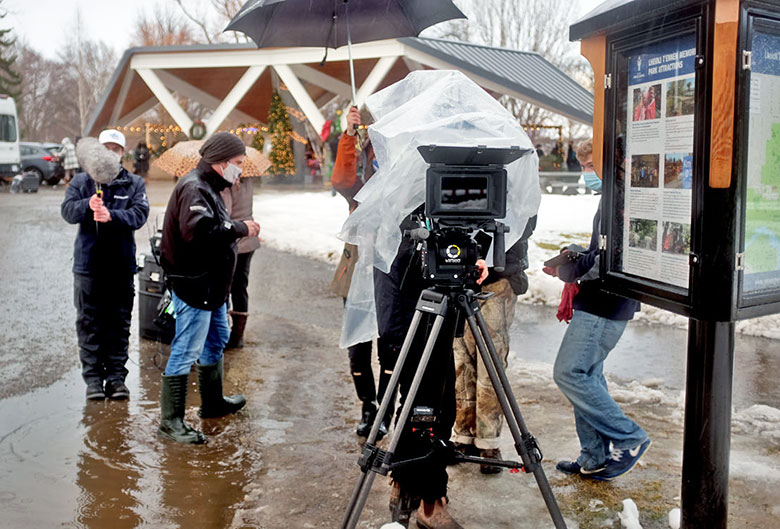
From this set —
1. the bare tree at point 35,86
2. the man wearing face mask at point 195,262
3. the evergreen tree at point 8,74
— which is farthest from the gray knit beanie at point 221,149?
the bare tree at point 35,86

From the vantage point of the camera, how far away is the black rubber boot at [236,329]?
7086 millimetres

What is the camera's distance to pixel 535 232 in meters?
14.5

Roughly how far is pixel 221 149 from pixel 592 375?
2487 mm

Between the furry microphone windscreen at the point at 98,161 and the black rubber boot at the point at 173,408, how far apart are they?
158 centimetres

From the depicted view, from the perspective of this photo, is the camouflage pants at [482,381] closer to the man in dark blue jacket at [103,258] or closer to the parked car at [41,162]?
the man in dark blue jacket at [103,258]

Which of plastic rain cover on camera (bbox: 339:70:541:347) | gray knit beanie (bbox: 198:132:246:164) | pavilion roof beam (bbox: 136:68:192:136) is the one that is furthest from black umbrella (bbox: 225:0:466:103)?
pavilion roof beam (bbox: 136:68:192:136)

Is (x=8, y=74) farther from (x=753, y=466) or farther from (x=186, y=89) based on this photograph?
(x=753, y=466)

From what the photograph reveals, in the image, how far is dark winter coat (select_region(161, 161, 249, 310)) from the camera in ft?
15.8

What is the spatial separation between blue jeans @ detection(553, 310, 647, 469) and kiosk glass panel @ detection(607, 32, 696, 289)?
457mm

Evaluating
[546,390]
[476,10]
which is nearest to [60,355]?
[546,390]

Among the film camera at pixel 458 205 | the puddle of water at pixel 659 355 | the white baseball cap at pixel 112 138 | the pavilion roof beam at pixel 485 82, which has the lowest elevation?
the puddle of water at pixel 659 355

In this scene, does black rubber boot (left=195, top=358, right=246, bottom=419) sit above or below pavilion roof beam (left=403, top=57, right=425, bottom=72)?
below

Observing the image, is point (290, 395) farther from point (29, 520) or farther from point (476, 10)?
point (476, 10)

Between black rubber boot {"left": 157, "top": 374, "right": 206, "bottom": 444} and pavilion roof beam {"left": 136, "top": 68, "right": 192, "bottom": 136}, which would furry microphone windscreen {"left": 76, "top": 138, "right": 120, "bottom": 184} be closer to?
black rubber boot {"left": 157, "top": 374, "right": 206, "bottom": 444}
